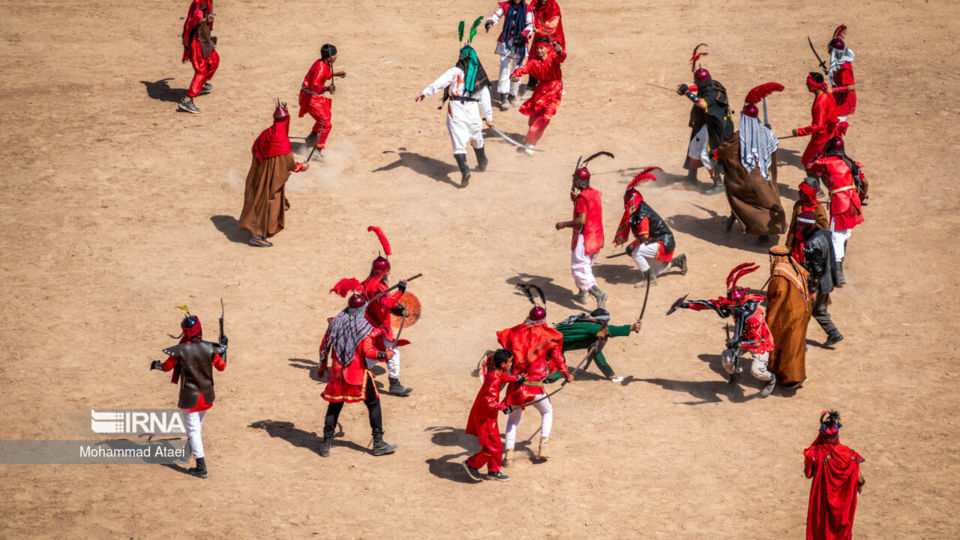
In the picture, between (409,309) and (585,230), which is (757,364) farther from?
(409,309)

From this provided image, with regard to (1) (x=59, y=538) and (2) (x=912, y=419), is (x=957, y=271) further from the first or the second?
(1) (x=59, y=538)

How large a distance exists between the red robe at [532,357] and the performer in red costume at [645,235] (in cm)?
337

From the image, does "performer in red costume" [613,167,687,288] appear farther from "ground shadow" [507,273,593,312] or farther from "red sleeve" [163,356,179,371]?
"red sleeve" [163,356,179,371]

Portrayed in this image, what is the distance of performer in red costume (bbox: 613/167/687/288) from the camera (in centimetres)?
1316

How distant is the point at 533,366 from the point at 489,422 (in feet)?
2.27

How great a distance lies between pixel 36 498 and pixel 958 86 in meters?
16.6

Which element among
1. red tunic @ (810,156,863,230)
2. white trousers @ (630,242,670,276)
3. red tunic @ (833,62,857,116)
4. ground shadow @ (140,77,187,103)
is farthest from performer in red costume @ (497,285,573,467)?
ground shadow @ (140,77,187,103)

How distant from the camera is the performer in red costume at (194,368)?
31.4 feet

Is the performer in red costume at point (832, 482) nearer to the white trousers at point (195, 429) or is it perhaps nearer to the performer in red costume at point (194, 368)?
the performer in red costume at point (194, 368)

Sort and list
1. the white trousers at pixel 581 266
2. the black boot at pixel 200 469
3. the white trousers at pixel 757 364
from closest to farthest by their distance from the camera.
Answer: the black boot at pixel 200 469 → the white trousers at pixel 757 364 → the white trousers at pixel 581 266

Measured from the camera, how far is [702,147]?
15.6 m

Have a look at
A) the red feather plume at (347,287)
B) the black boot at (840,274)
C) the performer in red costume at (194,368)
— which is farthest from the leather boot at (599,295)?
the performer in red costume at (194,368)

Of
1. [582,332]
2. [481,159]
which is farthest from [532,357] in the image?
[481,159]

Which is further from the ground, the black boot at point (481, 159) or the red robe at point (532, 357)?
the black boot at point (481, 159)
